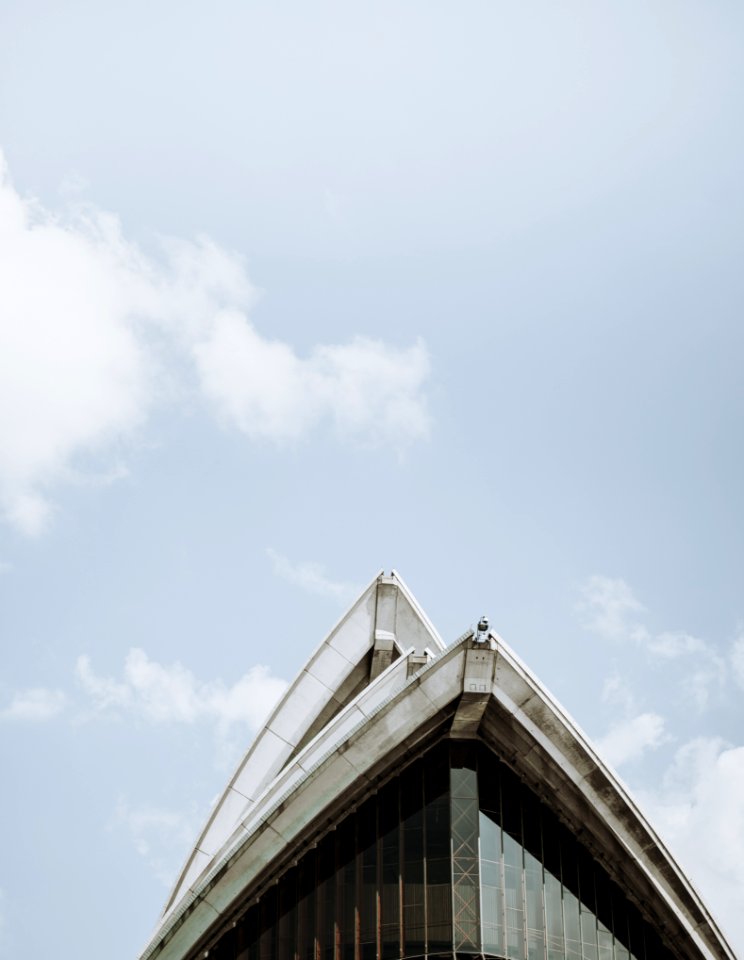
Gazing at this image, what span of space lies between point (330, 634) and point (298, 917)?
403 inches

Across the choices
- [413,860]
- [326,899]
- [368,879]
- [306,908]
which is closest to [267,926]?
[306,908]

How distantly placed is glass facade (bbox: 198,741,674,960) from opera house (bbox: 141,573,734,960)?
44 millimetres

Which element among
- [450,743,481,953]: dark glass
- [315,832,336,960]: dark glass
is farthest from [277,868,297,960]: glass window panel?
[450,743,481,953]: dark glass

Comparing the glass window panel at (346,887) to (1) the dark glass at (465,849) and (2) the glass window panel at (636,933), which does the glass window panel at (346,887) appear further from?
(2) the glass window panel at (636,933)

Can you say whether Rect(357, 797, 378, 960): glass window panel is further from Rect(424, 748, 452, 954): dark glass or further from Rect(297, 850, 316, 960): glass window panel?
Rect(424, 748, 452, 954): dark glass

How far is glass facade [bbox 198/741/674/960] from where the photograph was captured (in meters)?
33.3

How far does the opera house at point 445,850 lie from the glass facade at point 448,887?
0.04 metres

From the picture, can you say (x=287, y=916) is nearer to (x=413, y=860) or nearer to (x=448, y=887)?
(x=413, y=860)

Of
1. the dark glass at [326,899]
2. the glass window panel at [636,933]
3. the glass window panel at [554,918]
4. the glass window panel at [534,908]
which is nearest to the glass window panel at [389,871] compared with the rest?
the dark glass at [326,899]

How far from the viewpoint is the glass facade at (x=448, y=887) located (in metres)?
33.3

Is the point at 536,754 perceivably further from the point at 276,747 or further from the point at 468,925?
the point at 276,747

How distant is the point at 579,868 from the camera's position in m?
35.5

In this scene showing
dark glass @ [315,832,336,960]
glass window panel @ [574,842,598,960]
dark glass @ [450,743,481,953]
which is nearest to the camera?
dark glass @ [450,743,481,953]

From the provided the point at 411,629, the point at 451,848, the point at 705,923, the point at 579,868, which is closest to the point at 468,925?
the point at 451,848
